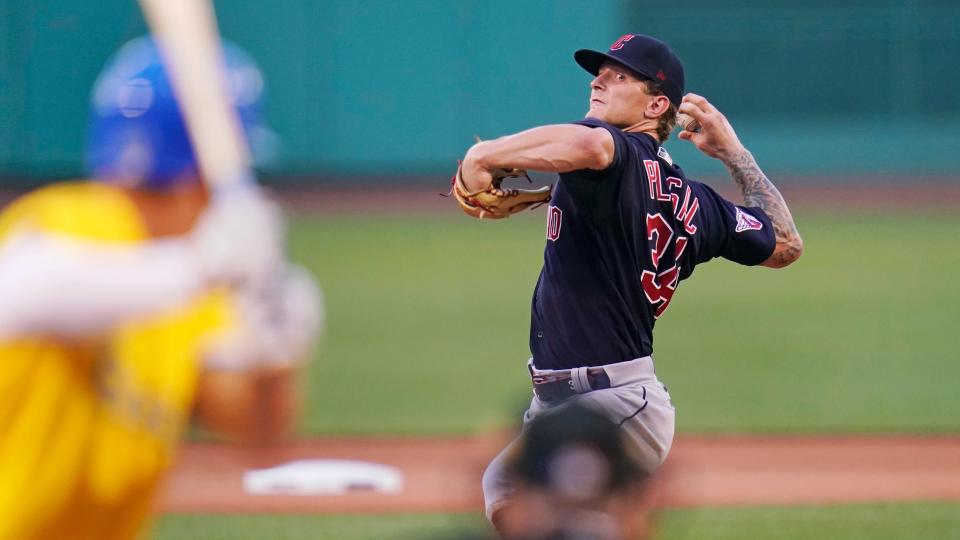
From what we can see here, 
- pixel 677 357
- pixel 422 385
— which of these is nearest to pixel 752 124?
pixel 677 357

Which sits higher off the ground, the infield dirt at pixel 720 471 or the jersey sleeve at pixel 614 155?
the jersey sleeve at pixel 614 155

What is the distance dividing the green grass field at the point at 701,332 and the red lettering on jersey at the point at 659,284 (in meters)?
2.68

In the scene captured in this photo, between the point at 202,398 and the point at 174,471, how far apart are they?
246 inches

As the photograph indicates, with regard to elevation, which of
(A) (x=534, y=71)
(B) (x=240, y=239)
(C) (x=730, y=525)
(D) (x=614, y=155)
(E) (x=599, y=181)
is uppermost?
(B) (x=240, y=239)

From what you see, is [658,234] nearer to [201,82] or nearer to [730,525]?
[201,82]

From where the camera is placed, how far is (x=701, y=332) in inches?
567

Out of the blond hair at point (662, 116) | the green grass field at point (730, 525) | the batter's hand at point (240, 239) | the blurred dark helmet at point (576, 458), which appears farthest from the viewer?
the green grass field at point (730, 525)

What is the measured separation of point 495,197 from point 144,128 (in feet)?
5.91

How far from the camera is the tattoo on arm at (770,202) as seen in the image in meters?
5.12

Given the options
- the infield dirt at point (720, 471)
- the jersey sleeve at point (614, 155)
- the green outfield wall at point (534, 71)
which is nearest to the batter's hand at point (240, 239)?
the jersey sleeve at point (614, 155)

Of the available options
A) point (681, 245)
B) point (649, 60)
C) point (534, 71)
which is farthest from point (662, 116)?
point (534, 71)

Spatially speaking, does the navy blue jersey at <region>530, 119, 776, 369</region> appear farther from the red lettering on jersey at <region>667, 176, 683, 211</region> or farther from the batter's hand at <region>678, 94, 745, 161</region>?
the batter's hand at <region>678, 94, 745, 161</region>

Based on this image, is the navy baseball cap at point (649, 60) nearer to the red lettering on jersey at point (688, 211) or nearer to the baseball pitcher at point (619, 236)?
the baseball pitcher at point (619, 236)

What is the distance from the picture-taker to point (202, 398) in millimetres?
2791
